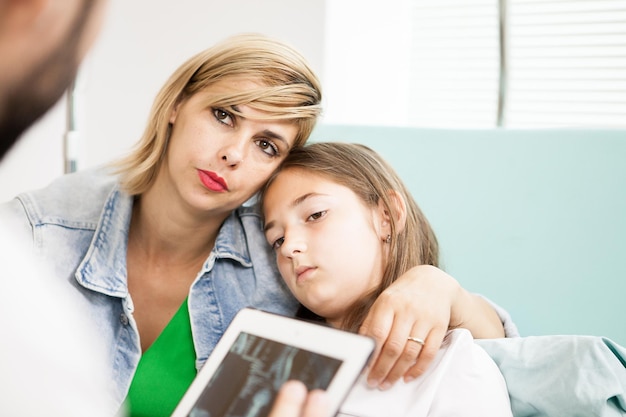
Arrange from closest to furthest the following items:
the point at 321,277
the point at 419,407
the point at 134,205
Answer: the point at 419,407, the point at 321,277, the point at 134,205

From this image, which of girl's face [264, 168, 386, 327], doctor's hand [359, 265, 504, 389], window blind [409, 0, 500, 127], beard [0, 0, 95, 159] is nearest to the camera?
beard [0, 0, 95, 159]

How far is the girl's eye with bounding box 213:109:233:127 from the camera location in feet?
3.60

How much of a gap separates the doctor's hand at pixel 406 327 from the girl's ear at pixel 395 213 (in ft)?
0.62

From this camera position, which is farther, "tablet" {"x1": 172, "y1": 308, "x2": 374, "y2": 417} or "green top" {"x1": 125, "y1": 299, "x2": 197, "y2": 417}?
"green top" {"x1": 125, "y1": 299, "x2": 197, "y2": 417}

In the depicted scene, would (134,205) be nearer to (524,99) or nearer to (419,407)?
(419,407)

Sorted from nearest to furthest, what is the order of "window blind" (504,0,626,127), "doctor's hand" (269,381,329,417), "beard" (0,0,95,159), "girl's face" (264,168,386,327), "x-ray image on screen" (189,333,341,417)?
"beard" (0,0,95,159), "doctor's hand" (269,381,329,417), "x-ray image on screen" (189,333,341,417), "girl's face" (264,168,386,327), "window blind" (504,0,626,127)

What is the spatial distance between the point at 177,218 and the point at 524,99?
5.67 feet

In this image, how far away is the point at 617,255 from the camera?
1184mm

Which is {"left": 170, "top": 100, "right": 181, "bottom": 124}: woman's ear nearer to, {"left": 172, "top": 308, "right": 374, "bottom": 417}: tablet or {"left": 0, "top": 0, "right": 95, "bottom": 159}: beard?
{"left": 172, "top": 308, "right": 374, "bottom": 417}: tablet

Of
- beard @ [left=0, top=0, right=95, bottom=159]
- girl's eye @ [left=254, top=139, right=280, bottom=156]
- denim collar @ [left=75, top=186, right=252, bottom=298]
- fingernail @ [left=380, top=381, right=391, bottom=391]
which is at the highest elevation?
beard @ [left=0, top=0, right=95, bottom=159]

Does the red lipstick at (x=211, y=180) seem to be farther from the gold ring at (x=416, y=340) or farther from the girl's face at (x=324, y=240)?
the gold ring at (x=416, y=340)

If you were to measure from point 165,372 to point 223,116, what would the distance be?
1.41 ft

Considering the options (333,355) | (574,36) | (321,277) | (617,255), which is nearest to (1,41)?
(333,355)

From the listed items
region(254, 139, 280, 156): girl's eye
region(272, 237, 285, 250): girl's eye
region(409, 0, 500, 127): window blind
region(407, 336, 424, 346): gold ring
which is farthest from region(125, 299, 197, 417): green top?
region(409, 0, 500, 127): window blind
